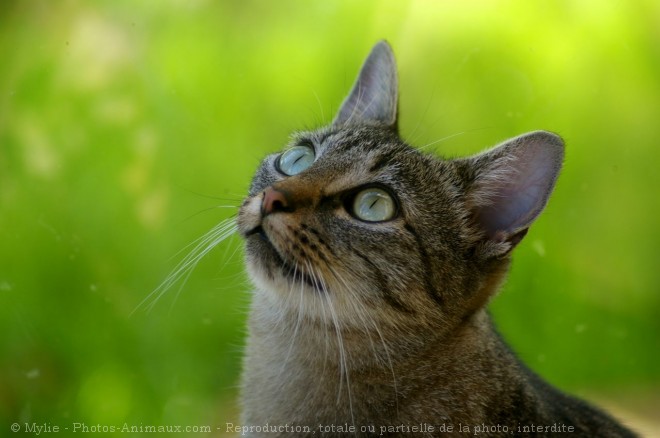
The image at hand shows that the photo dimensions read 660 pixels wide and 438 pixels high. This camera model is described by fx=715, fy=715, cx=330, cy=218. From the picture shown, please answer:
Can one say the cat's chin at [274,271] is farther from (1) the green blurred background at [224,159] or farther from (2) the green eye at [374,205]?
(1) the green blurred background at [224,159]

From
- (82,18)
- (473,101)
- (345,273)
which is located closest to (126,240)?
(82,18)

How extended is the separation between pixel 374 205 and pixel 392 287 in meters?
0.27

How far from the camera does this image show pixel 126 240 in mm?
3295

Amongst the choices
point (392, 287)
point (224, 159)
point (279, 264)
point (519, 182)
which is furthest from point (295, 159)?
point (224, 159)

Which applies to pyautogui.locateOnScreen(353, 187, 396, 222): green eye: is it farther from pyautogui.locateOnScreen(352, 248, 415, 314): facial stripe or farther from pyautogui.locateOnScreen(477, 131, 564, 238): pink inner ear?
pyautogui.locateOnScreen(477, 131, 564, 238): pink inner ear

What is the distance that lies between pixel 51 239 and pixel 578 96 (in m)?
2.63

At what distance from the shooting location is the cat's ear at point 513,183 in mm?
2135

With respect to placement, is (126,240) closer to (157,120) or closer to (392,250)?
(157,120)

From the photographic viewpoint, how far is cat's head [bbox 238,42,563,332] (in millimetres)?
2072

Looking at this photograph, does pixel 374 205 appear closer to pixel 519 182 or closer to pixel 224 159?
pixel 519 182

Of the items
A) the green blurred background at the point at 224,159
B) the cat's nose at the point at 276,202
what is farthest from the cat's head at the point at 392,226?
the green blurred background at the point at 224,159

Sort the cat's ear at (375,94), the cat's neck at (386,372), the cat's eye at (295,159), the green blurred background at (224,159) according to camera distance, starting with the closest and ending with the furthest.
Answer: the cat's neck at (386,372) < the cat's eye at (295,159) < the cat's ear at (375,94) < the green blurred background at (224,159)

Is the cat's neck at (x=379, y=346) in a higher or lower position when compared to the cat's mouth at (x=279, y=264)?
lower

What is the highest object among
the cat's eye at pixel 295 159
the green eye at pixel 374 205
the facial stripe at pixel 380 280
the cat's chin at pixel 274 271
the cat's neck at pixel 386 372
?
the cat's eye at pixel 295 159
